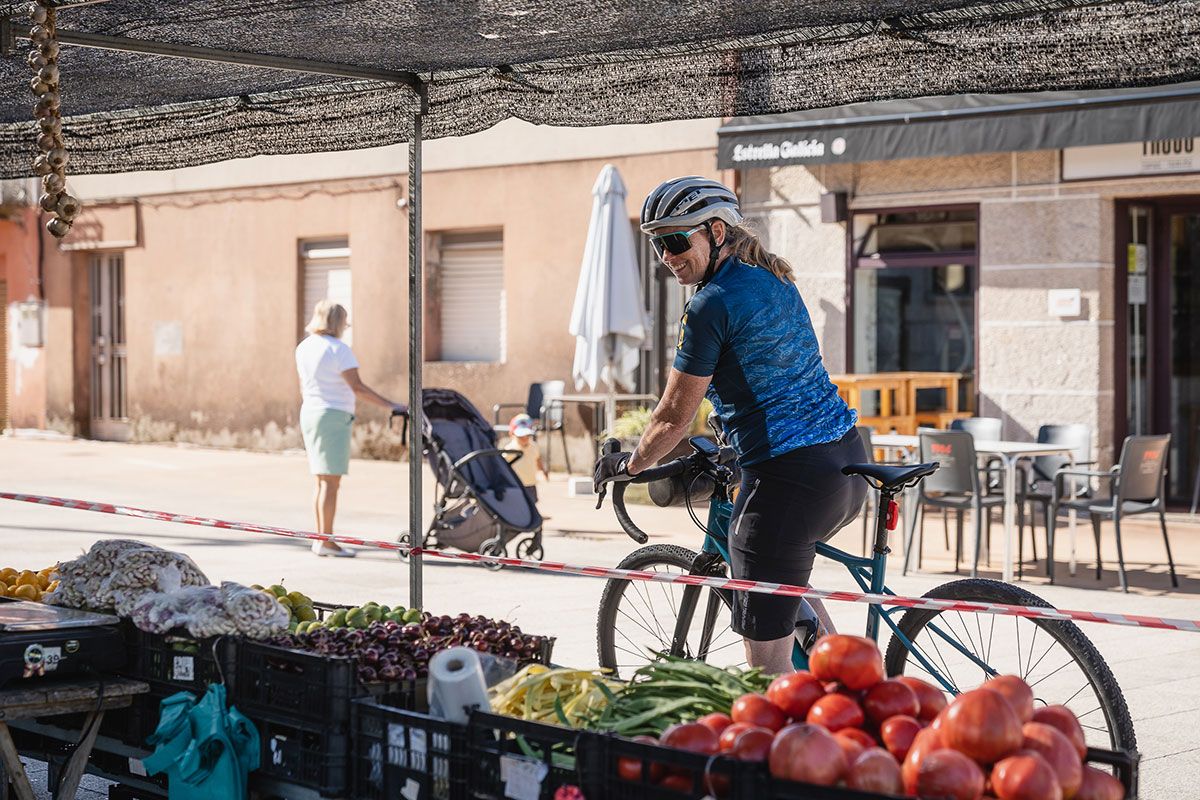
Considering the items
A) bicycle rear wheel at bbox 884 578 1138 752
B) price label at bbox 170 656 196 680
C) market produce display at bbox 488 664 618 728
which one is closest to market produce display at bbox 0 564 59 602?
price label at bbox 170 656 196 680

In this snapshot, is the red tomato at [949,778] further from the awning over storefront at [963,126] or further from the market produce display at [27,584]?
the awning over storefront at [963,126]

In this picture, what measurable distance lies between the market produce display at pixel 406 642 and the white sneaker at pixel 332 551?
692 cm

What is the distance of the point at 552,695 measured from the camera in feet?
13.1

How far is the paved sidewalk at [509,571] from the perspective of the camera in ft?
24.6

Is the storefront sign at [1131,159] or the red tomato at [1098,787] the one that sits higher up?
the storefront sign at [1131,159]

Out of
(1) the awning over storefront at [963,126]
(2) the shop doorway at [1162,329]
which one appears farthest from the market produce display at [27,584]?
(2) the shop doorway at [1162,329]

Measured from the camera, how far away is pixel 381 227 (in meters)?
20.9

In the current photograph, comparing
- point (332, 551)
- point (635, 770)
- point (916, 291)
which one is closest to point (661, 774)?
point (635, 770)

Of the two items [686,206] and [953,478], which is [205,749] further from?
[953,478]

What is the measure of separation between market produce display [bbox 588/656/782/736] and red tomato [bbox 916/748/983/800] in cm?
71

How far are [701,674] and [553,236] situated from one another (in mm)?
15646

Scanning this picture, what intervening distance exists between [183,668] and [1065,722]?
95.2 inches

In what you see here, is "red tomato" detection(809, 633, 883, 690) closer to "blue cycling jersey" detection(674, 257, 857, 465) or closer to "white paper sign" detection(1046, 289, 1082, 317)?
"blue cycling jersey" detection(674, 257, 857, 465)

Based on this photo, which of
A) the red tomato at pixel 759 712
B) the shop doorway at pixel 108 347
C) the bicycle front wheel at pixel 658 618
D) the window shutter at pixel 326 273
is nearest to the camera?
the red tomato at pixel 759 712
